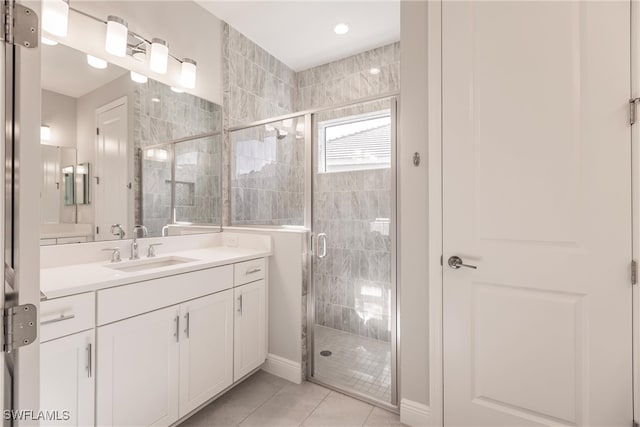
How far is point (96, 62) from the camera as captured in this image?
67.5 inches

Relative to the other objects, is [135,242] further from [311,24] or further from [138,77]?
[311,24]

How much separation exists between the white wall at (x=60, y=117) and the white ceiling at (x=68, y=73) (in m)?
0.04

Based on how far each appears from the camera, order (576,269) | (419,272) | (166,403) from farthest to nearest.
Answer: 1. (419,272)
2. (166,403)
3. (576,269)

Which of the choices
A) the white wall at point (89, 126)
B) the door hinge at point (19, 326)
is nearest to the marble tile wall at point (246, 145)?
the white wall at point (89, 126)

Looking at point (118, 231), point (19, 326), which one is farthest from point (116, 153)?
point (19, 326)

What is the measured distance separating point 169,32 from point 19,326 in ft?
7.29

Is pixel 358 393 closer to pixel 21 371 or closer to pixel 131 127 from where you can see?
pixel 21 371

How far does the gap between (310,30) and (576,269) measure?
258 centimetres

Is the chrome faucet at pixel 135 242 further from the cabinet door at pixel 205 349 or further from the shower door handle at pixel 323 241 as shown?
the shower door handle at pixel 323 241

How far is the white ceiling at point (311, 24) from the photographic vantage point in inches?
90.8

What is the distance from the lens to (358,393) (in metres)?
1.91

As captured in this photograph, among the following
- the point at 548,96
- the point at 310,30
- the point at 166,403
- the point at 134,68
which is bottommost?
the point at 166,403

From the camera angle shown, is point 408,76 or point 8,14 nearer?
point 8,14

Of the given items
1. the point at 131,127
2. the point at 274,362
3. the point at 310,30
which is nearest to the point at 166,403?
the point at 274,362
